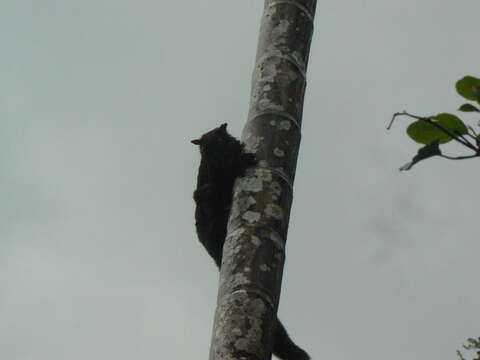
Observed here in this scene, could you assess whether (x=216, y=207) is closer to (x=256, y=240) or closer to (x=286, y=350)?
(x=286, y=350)

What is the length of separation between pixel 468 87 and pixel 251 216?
1651 millimetres

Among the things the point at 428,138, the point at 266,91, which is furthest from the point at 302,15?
the point at 428,138

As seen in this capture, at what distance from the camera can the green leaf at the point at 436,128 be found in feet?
7.61

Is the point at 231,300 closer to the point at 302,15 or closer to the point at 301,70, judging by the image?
the point at 301,70

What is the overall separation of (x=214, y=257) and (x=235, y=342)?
8.37 feet

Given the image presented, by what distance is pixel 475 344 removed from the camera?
7.20 ft

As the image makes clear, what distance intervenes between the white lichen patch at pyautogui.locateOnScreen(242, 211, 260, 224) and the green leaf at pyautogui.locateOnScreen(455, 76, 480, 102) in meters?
1.60

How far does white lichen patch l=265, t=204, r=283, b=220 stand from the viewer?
3785 millimetres

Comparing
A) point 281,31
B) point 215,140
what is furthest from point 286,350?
point 281,31

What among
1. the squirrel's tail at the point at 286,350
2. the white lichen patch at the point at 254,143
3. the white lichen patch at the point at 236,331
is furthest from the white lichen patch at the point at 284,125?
the squirrel's tail at the point at 286,350

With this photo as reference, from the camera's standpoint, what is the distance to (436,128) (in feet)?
7.75

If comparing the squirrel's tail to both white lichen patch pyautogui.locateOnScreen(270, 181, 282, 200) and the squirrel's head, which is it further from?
white lichen patch pyautogui.locateOnScreen(270, 181, 282, 200)

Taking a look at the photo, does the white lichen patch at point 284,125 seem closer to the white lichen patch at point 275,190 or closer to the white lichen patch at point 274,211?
the white lichen patch at point 275,190

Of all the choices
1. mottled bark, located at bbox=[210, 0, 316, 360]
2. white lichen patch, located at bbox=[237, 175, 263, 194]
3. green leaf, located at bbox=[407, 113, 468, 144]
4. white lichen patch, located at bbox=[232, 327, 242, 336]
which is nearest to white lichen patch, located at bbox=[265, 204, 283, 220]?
mottled bark, located at bbox=[210, 0, 316, 360]
